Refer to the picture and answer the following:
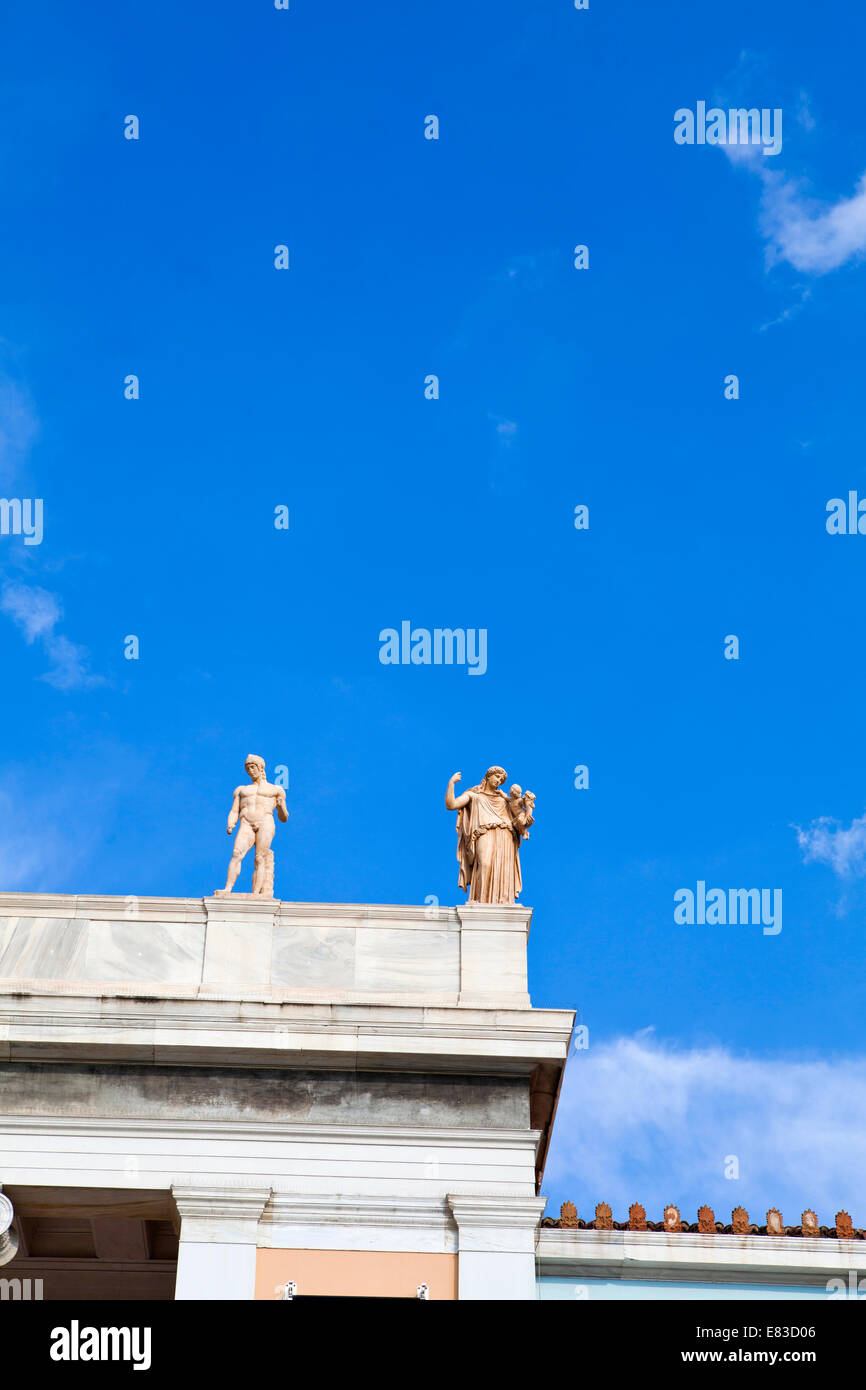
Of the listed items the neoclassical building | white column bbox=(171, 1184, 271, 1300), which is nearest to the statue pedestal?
the neoclassical building

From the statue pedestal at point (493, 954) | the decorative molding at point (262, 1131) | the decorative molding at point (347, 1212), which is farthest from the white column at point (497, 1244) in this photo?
the statue pedestal at point (493, 954)

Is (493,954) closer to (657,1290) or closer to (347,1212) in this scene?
(347,1212)

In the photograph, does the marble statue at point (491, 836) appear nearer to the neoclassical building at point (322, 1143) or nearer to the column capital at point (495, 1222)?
the neoclassical building at point (322, 1143)

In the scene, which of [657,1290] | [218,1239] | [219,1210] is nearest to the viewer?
[218,1239]

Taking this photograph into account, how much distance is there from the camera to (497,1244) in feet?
75.2

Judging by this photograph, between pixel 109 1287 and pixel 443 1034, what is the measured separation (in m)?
10.7

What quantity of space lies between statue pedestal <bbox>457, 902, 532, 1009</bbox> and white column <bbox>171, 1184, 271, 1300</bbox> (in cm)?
407

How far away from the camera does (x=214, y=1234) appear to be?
75.2 ft

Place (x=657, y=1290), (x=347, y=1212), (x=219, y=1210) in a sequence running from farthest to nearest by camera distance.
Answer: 1. (x=657, y=1290)
2. (x=347, y=1212)
3. (x=219, y=1210)

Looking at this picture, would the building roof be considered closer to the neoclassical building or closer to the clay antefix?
the neoclassical building

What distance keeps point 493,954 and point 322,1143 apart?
12.1 feet

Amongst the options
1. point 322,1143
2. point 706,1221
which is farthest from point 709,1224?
point 322,1143
